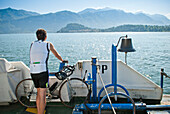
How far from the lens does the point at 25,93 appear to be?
5562 millimetres

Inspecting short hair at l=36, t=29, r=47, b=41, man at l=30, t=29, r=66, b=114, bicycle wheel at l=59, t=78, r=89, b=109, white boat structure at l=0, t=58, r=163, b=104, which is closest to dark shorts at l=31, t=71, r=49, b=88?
man at l=30, t=29, r=66, b=114

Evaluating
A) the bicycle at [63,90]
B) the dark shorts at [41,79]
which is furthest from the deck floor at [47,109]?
the dark shorts at [41,79]

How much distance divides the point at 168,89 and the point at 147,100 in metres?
7.85

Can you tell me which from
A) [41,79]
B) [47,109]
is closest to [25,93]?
Answer: [47,109]

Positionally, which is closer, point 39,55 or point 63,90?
point 39,55

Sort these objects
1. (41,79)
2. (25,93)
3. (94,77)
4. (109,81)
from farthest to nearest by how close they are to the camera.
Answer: (25,93), (109,81), (94,77), (41,79)

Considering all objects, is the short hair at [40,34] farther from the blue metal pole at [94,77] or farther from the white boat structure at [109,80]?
the white boat structure at [109,80]

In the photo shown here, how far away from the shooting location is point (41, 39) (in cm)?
373

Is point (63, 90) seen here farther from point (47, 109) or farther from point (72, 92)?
point (47, 109)

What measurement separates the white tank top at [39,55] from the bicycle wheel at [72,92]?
1266 millimetres

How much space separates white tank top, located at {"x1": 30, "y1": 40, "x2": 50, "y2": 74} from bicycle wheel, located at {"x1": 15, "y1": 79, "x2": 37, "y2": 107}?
1.41m

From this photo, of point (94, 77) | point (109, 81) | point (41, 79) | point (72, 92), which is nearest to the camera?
point (41, 79)

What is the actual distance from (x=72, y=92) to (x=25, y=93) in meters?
1.58

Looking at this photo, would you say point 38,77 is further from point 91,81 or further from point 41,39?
point 91,81
